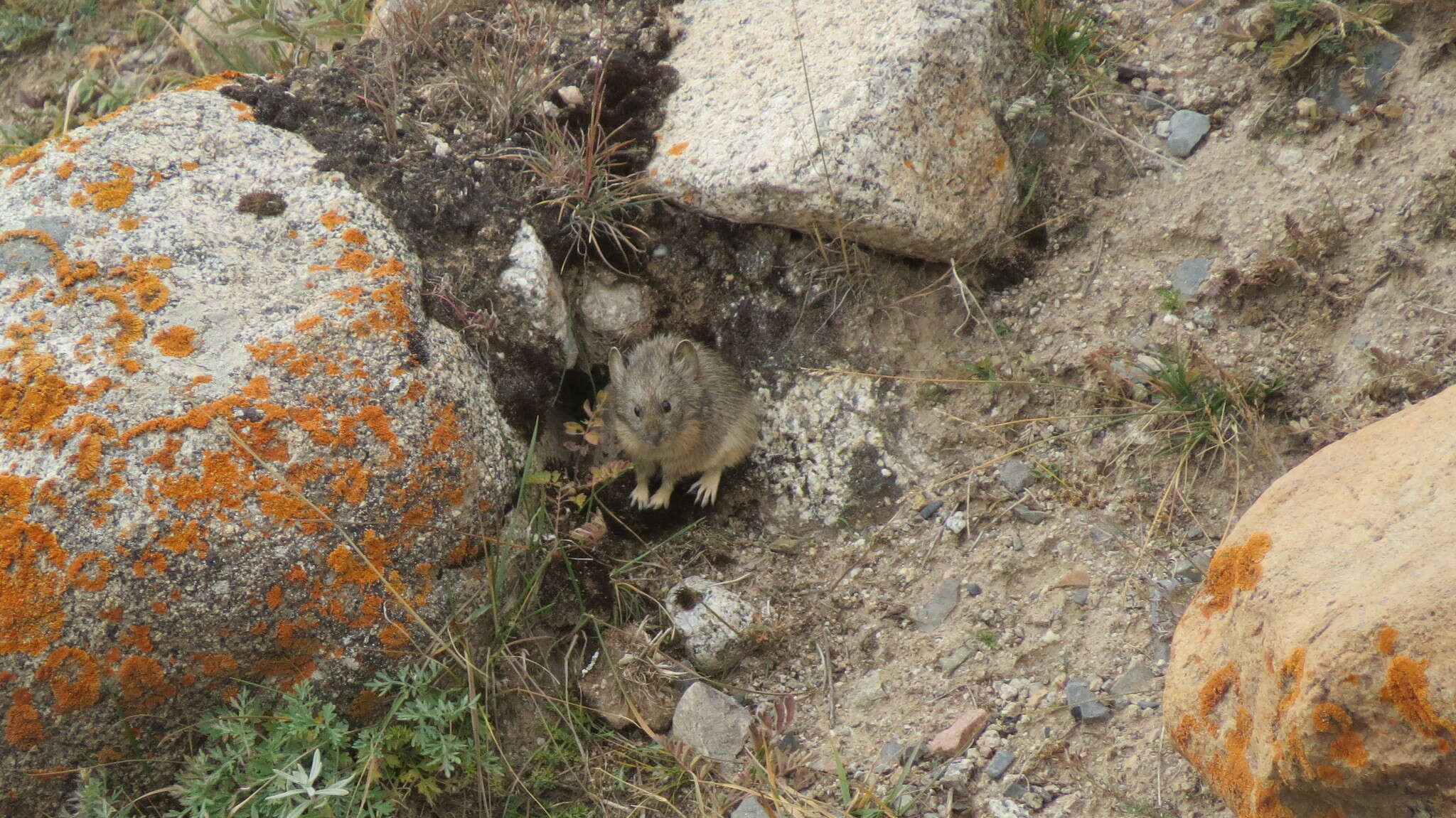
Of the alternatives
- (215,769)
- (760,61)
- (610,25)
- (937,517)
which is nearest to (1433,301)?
(937,517)

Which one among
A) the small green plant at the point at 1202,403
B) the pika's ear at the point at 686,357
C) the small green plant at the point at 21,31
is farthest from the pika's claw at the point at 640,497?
the small green plant at the point at 21,31

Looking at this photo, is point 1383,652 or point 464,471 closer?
point 1383,652

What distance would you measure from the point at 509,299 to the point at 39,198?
2056 mm

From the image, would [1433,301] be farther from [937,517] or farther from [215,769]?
[215,769]

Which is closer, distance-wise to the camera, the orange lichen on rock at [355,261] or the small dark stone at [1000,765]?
the small dark stone at [1000,765]

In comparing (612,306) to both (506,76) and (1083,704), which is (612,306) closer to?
(506,76)

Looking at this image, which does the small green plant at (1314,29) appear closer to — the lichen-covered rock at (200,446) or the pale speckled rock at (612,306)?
the pale speckled rock at (612,306)

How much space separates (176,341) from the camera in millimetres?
4246

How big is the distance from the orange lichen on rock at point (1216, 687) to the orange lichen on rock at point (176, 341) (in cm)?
400

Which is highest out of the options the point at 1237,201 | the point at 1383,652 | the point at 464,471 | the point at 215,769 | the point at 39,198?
the point at 39,198

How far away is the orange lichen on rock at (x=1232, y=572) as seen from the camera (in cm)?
323

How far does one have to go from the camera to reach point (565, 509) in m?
5.10

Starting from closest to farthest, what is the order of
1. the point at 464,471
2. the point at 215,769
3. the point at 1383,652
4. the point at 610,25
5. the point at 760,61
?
1. the point at 1383,652
2. the point at 215,769
3. the point at 464,471
4. the point at 760,61
5. the point at 610,25

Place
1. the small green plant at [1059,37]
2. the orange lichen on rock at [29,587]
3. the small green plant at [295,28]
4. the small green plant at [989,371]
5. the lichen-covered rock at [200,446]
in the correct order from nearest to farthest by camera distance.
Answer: the orange lichen on rock at [29,587]
the lichen-covered rock at [200,446]
the small green plant at [989,371]
the small green plant at [1059,37]
the small green plant at [295,28]
